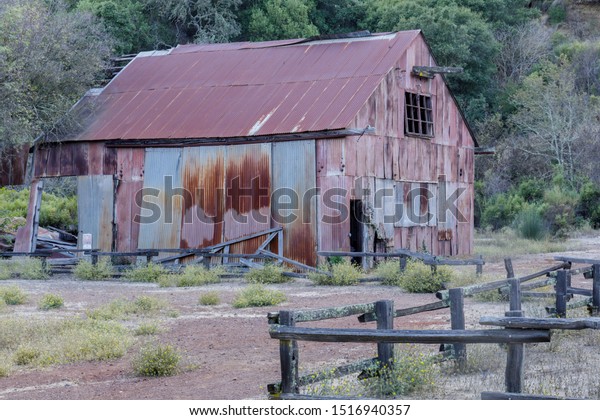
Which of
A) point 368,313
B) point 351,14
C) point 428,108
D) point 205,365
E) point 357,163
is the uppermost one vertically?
point 351,14

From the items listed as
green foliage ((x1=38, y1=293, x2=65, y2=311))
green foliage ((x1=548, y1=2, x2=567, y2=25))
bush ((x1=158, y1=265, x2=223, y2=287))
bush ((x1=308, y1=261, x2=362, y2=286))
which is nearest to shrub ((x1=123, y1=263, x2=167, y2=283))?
bush ((x1=158, y1=265, x2=223, y2=287))

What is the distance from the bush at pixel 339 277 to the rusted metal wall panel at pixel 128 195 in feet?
22.6

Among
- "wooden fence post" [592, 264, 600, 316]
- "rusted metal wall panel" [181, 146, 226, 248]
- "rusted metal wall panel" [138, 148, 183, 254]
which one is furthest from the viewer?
"rusted metal wall panel" [138, 148, 183, 254]

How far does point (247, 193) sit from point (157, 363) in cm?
1471

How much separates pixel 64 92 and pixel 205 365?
786 inches

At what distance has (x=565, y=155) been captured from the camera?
4409 cm

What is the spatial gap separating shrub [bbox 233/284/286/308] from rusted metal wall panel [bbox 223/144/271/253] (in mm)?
6834

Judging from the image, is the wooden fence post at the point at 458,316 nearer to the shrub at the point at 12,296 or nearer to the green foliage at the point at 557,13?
the shrub at the point at 12,296

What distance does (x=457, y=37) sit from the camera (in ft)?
156

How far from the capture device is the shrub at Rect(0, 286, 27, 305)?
19141mm

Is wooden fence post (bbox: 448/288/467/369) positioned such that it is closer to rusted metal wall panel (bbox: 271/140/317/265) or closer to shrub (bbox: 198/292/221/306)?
shrub (bbox: 198/292/221/306)

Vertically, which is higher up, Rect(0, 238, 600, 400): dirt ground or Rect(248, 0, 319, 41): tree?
Rect(248, 0, 319, 41): tree
